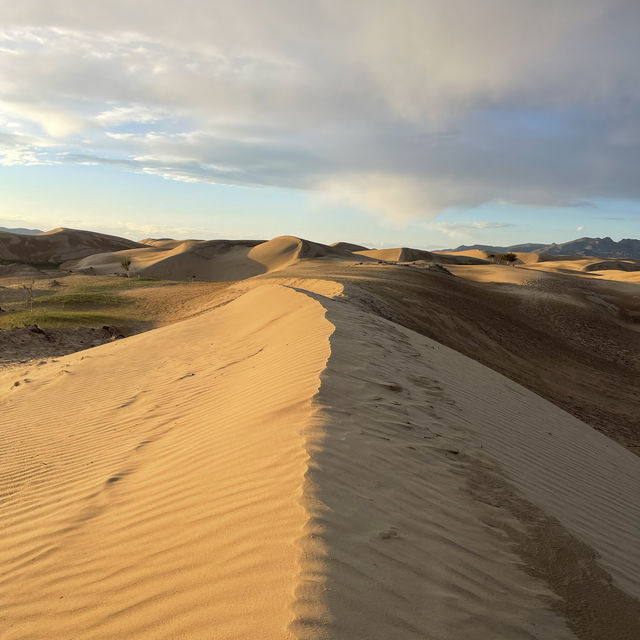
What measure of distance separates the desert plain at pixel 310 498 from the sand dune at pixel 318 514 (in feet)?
0.06

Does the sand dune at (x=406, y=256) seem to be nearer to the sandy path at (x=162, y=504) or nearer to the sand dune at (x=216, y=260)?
the sand dune at (x=216, y=260)

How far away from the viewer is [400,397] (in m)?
6.02

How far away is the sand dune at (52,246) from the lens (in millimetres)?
68500

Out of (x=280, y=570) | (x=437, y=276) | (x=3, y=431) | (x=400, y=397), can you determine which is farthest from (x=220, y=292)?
(x=280, y=570)

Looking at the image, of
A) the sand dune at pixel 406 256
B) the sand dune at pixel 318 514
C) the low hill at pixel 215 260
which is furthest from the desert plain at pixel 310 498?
the sand dune at pixel 406 256

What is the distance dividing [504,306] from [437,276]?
15.4ft

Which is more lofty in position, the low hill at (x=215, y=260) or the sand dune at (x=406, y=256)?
the sand dune at (x=406, y=256)

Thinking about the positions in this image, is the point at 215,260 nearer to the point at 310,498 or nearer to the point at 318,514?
the point at 310,498

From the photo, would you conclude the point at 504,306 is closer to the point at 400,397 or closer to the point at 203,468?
the point at 400,397

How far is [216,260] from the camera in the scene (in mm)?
57219

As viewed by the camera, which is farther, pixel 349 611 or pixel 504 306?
pixel 504 306

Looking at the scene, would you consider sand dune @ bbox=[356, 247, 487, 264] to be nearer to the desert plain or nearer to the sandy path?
the desert plain

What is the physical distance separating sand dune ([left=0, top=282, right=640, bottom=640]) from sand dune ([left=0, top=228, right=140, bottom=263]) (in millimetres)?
68822

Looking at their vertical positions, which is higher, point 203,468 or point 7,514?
point 203,468
